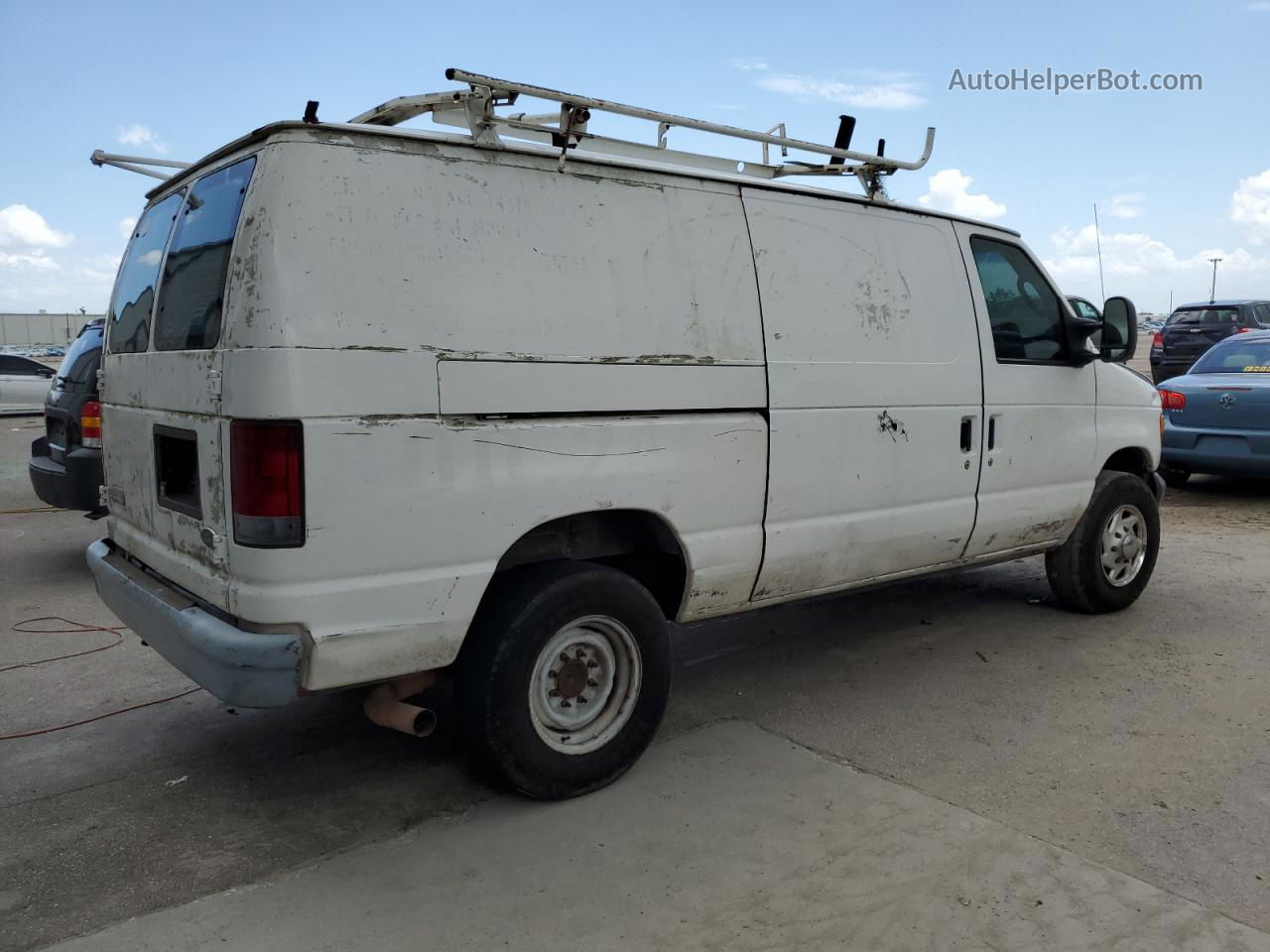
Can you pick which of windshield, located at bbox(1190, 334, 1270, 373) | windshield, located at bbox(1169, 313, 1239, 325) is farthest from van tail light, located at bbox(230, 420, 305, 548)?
windshield, located at bbox(1169, 313, 1239, 325)

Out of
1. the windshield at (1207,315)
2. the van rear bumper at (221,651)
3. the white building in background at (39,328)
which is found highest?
the white building in background at (39,328)

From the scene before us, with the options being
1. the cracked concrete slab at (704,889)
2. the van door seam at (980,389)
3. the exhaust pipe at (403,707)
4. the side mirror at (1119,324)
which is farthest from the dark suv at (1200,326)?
the exhaust pipe at (403,707)

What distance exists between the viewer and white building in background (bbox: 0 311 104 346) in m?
51.2

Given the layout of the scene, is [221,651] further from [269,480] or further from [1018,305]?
[1018,305]

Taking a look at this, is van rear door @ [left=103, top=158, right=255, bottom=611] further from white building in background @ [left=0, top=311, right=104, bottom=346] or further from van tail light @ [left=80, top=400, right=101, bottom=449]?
white building in background @ [left=0, top=311, right=104, bottom=346]

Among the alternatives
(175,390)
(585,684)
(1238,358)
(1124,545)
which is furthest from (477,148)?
(1238,358)

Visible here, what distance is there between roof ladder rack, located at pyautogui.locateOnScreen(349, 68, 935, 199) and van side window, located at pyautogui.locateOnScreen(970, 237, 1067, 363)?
81 cm

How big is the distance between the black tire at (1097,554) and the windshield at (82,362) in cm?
623

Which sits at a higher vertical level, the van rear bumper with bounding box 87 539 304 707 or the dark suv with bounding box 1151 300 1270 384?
the dark suv with bounding box 1151 300 1270 384

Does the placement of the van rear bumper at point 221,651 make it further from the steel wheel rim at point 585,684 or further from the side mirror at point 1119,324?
the side mirror at point 1119,324

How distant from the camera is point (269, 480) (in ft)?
9.76

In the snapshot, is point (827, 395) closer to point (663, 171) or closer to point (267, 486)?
point (663, 171)

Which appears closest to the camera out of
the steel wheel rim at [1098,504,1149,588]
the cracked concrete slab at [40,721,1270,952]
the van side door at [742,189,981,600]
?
the cracked concrete slab at [40,721,1270,952]

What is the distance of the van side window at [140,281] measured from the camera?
3.87m
